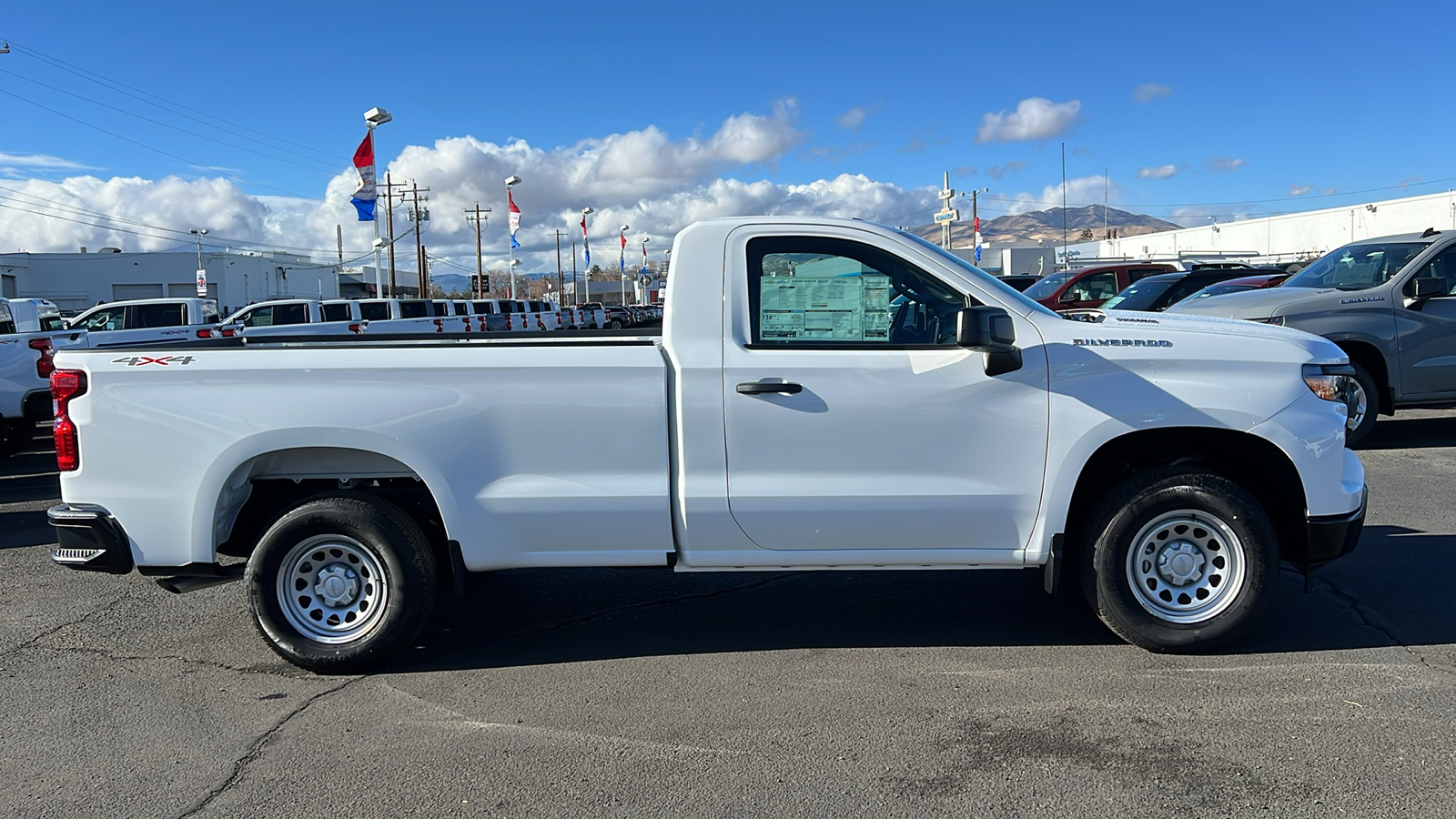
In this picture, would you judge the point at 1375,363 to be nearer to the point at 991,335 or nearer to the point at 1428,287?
the point at 1428,287

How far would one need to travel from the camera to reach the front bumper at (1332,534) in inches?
177

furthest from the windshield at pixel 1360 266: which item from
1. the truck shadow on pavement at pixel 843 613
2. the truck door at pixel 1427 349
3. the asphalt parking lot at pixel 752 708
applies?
the asphalt parking lot at pixel 752 708

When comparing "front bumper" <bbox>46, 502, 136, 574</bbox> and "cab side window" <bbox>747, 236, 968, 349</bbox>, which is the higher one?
"cab side window" <bbox>747, 236, 968, 349</bbox>

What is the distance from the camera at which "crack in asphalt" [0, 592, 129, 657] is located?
16.8ft

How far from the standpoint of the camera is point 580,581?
612 cm

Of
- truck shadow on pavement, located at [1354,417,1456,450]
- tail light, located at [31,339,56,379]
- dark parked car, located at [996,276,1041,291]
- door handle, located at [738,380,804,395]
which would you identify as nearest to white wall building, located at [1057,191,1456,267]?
dark parked car, located at [996,276,1041,291]

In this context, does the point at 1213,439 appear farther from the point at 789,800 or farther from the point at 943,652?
the point at 789,800

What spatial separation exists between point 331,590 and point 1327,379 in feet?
14.6

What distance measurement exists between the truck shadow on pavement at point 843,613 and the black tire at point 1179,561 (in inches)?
10.2

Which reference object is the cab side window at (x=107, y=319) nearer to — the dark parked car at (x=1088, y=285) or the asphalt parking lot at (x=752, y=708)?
the asphalt parking lot at (x=752, y=708)

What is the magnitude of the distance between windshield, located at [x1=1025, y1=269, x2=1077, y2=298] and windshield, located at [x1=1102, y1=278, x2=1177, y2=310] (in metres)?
2.70

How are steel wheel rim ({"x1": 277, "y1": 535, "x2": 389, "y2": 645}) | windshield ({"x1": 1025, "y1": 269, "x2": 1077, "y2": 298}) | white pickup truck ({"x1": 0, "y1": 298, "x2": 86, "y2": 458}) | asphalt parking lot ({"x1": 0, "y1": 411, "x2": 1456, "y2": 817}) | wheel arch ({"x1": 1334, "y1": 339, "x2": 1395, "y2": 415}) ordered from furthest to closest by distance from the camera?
windshield ({"x1": 1025, "y1": 269, "x2": 1077, "y2": 298}) < white pickup truck ({"x1": 0, "y1": 298, "x2": 86, "y2": 458}) < wheel arch ({"x1": 1334, "y1": 339, "x2": 1395, "y2": 415}) < steel wheel rim ({"x1": 277, "y1": 535, "x2": 389, "y2": 645}) < asphalt parking lot ({"x1": 0, "y1": 411, "x2": 1456, "y2": 817})

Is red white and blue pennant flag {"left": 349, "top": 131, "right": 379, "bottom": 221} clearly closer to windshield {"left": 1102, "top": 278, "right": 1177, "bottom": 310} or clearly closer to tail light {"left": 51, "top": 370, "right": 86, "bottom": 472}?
windshield {"left": 1102, "top": 278, "right": 1177, "bottom": 310}

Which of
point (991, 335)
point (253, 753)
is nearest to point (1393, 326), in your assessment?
point (991, 335)
